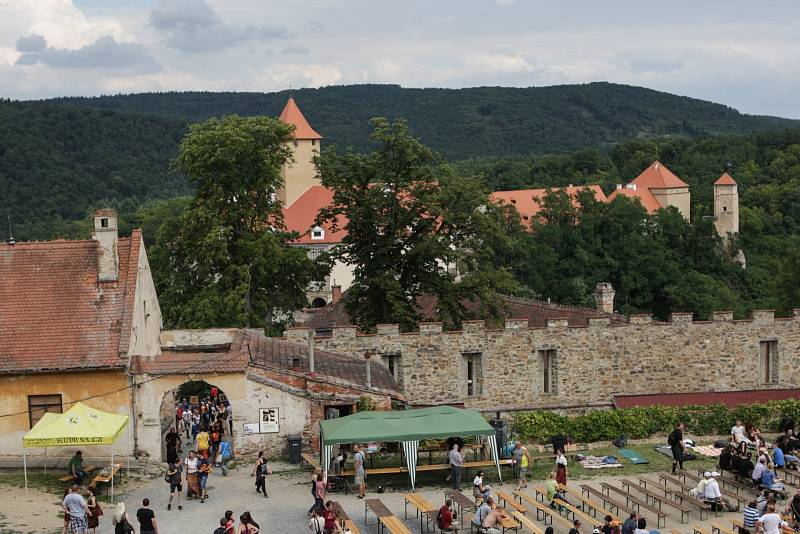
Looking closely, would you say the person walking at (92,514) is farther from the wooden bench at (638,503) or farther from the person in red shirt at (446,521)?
the wooden bench at (638,503)

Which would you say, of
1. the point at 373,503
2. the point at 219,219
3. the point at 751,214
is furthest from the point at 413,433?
the point at 751,214

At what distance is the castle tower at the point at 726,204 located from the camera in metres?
124

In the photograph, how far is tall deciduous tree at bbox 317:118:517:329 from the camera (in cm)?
3953

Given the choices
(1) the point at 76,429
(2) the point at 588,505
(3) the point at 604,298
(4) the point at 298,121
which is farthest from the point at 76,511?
(4) the point at 298,121

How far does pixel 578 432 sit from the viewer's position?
96.1 feet

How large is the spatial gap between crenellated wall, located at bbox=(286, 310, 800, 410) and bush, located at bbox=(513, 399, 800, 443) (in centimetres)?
244

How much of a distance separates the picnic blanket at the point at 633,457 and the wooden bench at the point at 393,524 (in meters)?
8.81

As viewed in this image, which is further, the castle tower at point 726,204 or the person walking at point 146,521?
the castle tower at point 726,204

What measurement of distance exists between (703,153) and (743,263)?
207 feet

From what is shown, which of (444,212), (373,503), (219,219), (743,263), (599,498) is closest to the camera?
(373,503)

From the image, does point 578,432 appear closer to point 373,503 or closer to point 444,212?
point 373,503

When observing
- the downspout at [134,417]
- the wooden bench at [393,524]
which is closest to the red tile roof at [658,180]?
the downspout at [134,417]

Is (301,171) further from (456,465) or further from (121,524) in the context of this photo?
(121,524)

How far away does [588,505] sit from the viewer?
76.1ft
